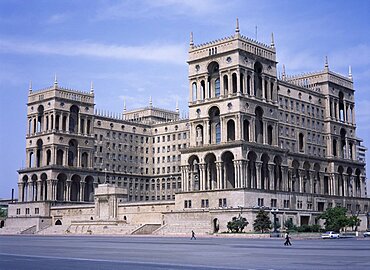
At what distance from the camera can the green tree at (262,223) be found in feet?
294

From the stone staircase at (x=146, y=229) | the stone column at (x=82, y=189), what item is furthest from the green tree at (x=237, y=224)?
the stone column at (x=82, y=189)

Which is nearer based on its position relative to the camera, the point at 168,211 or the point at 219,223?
the point at 219,223

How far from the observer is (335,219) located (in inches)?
3888

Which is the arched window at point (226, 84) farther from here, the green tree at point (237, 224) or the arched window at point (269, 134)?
the green tree at point (237, 224)

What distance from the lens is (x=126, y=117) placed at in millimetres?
170625

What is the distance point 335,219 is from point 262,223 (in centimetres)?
1699

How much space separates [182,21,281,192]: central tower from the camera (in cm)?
10038

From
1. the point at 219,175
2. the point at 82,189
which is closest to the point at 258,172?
the point at 219,175

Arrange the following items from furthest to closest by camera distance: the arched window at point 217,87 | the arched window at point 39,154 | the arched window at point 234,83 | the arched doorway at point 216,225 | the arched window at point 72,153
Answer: the arched window at point 72,153 < the arched window at point 39,154 < the arched window at point 217,87 < the arched window at point 234,83 < the arched doorway at point 216,225

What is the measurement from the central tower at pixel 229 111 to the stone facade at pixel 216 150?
198 millimetres

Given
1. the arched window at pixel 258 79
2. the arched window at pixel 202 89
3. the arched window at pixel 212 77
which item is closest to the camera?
the arched window at pixel 212 77

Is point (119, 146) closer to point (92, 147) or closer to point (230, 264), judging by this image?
point (92, 147)

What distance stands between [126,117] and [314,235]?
9712cm

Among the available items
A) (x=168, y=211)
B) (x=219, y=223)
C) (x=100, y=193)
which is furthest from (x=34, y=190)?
(x=219, y=223)
